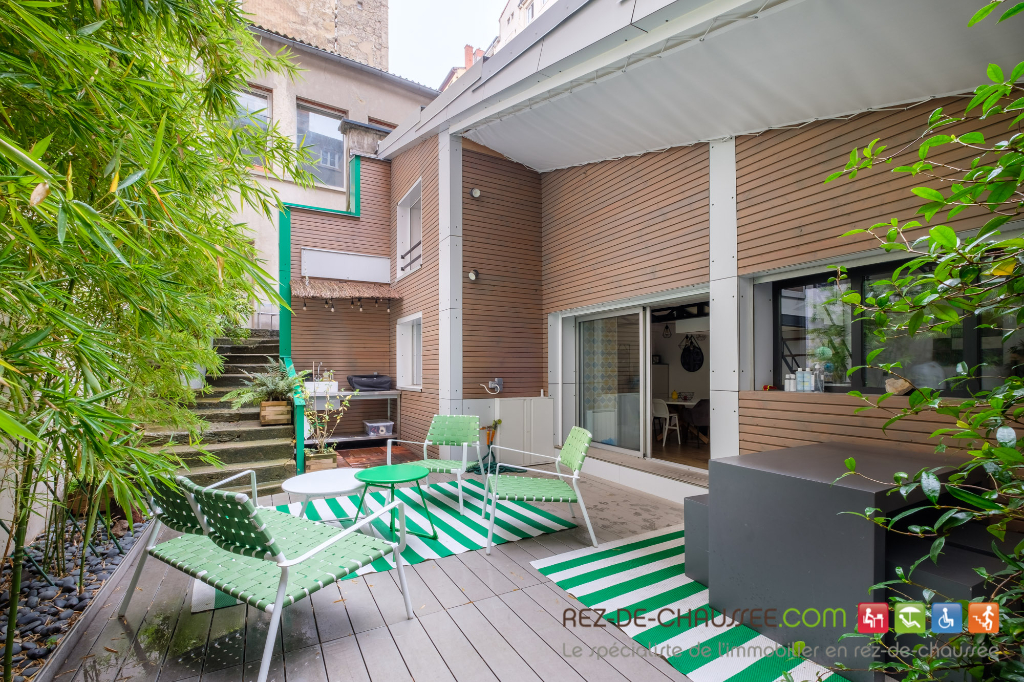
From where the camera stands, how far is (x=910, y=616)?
Answer: 5.56 ft

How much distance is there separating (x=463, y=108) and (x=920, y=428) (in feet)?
17.7

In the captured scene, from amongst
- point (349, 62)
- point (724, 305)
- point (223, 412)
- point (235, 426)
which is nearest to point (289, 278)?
point (223, 412)

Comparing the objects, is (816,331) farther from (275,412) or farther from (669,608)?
(275,412)

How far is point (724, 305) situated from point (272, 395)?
537 cm

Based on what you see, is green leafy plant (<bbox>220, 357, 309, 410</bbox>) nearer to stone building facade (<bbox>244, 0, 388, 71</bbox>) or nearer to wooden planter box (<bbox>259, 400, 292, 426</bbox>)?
wooden planter box (<bbox>259, 400, 292, 426</bbox>)

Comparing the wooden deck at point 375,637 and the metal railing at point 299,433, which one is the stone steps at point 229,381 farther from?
the wooden deck at point 375,637

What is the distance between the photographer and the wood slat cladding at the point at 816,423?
3.20 m

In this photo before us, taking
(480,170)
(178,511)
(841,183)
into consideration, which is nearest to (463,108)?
(480,170)

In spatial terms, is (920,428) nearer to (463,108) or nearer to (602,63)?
(602,63)

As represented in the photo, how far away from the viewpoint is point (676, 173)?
4961mm

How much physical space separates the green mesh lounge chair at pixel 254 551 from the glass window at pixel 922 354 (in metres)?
3.67

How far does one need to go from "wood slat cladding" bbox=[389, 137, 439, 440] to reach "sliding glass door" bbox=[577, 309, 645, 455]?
2118mm

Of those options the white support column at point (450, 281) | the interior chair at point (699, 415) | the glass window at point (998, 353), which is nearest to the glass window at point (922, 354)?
the glass window at point (998, 353)

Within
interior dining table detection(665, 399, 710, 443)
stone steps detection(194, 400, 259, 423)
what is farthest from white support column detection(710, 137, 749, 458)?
stone steps detection(194, 400, 259, 423)
